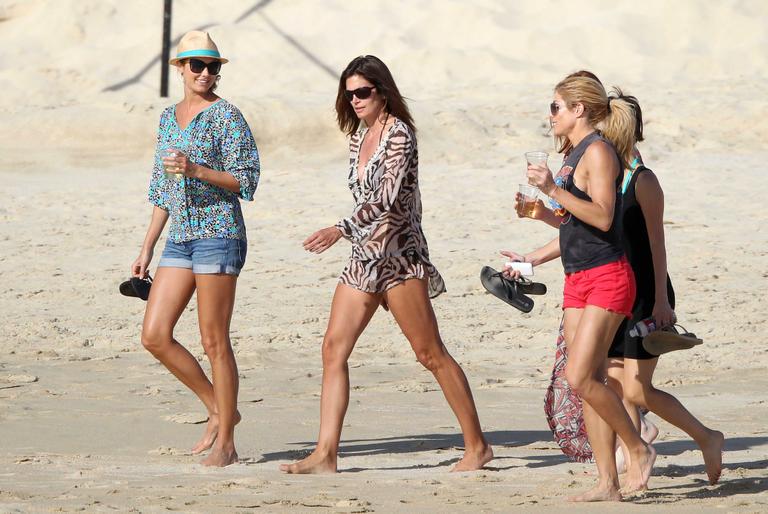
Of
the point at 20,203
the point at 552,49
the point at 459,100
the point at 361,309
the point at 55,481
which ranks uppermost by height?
the point at 552,49

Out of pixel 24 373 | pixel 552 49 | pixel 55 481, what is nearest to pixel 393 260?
pixel 55 481

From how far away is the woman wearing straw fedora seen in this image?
559 cm

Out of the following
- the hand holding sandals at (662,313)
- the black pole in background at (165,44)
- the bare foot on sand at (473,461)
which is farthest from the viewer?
the black pole in background at (165,44)

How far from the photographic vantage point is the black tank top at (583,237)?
4.77 meters

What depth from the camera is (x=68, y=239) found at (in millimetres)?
12430

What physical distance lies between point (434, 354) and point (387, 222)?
55 cm

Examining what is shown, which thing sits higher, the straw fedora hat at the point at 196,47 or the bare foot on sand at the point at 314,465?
the straw fedora hat at the point at 196,47

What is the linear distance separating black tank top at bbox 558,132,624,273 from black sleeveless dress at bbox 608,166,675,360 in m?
0.19

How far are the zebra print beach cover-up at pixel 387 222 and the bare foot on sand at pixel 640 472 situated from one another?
1.11 metres

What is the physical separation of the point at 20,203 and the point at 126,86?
27.9 ft

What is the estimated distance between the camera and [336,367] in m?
5.46

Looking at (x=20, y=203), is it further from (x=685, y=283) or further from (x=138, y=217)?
(x=685, y=283)

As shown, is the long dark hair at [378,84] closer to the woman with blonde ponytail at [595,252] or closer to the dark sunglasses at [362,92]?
the dark sunglasses at [362,92]

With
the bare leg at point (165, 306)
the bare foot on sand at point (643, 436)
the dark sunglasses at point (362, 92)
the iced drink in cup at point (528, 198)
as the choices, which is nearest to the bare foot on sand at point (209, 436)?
the bare leg at point (165, 306)
